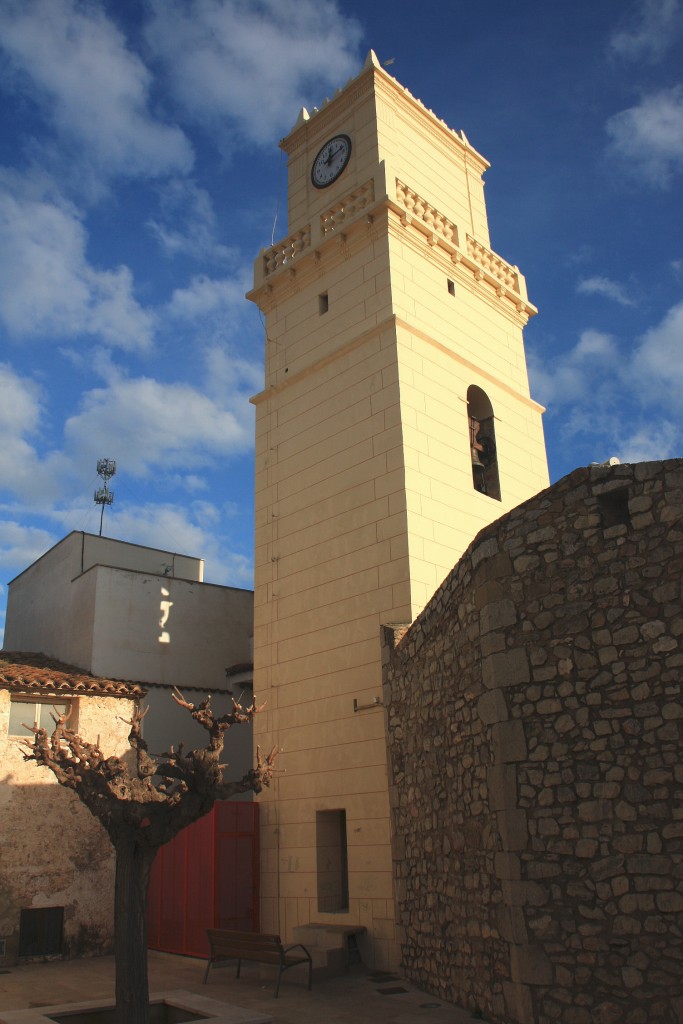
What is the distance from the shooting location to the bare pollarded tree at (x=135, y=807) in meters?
7.59

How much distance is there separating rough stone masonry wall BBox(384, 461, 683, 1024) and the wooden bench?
218 cm

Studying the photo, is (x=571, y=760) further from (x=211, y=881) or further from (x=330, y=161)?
(x=330, y=161)

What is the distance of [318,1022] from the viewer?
345 inches

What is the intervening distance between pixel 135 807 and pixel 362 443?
7896 millimetres

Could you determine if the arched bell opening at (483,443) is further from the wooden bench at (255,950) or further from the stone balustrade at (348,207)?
the wooden bench at (255,950)

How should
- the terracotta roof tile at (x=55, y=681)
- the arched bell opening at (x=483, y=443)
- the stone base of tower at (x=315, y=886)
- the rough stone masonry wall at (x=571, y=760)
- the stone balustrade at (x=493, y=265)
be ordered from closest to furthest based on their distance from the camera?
the rough stone masonry wall at (x=571, y=760) → the stone base of tower at (x=315, y=886) → the terracotta roof tile at (x=55, y=681) → the arched bell opening at (x=483, y=443) → the stone balustrade at (x=493, y=265)

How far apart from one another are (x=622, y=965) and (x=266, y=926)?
8.18 m

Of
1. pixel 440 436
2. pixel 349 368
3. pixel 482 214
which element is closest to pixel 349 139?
pixel 482 214

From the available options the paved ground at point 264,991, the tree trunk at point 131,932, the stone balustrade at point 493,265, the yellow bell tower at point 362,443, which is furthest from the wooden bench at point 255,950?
the stone balustrade at point 493,265

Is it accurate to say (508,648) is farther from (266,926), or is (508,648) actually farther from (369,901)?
(266,926)

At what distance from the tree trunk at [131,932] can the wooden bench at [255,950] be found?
10.2ft

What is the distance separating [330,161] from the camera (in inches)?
690

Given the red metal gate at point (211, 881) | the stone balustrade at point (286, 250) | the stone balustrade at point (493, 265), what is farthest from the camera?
the stone balustrade at point (493, 265)

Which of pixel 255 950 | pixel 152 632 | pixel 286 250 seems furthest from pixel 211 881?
pixel 286 250
